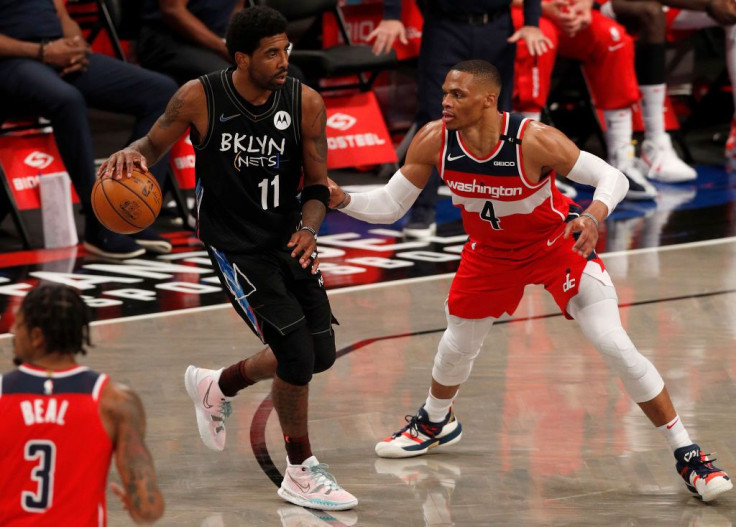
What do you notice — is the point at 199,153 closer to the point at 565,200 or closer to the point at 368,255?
the point at 565,200

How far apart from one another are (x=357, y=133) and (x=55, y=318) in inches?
277

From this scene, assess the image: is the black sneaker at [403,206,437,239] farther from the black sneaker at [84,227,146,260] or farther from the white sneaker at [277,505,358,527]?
the white sneaker at [277,505,358,527]

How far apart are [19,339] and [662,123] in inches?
322

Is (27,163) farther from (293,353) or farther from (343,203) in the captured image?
(293,353)

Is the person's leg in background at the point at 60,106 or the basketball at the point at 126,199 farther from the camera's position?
the person's leg in background at the point at 60,106

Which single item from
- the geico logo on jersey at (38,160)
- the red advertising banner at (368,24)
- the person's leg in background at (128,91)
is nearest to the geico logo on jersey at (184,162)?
the person's leg in background at (128,91)

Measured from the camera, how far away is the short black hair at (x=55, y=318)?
2945mm

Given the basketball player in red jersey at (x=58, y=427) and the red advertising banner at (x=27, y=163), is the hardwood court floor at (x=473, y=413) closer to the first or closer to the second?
the basketball player in red jersey at (x=58, y=427)

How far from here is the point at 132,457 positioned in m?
3.00

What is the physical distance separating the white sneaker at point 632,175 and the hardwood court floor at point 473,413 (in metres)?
2.14

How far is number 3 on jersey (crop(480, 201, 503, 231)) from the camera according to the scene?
492cm

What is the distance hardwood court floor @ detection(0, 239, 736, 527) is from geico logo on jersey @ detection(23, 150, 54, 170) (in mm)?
2019

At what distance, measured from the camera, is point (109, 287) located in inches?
299

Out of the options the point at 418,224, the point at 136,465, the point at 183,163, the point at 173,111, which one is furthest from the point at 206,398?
the point at 183,163
